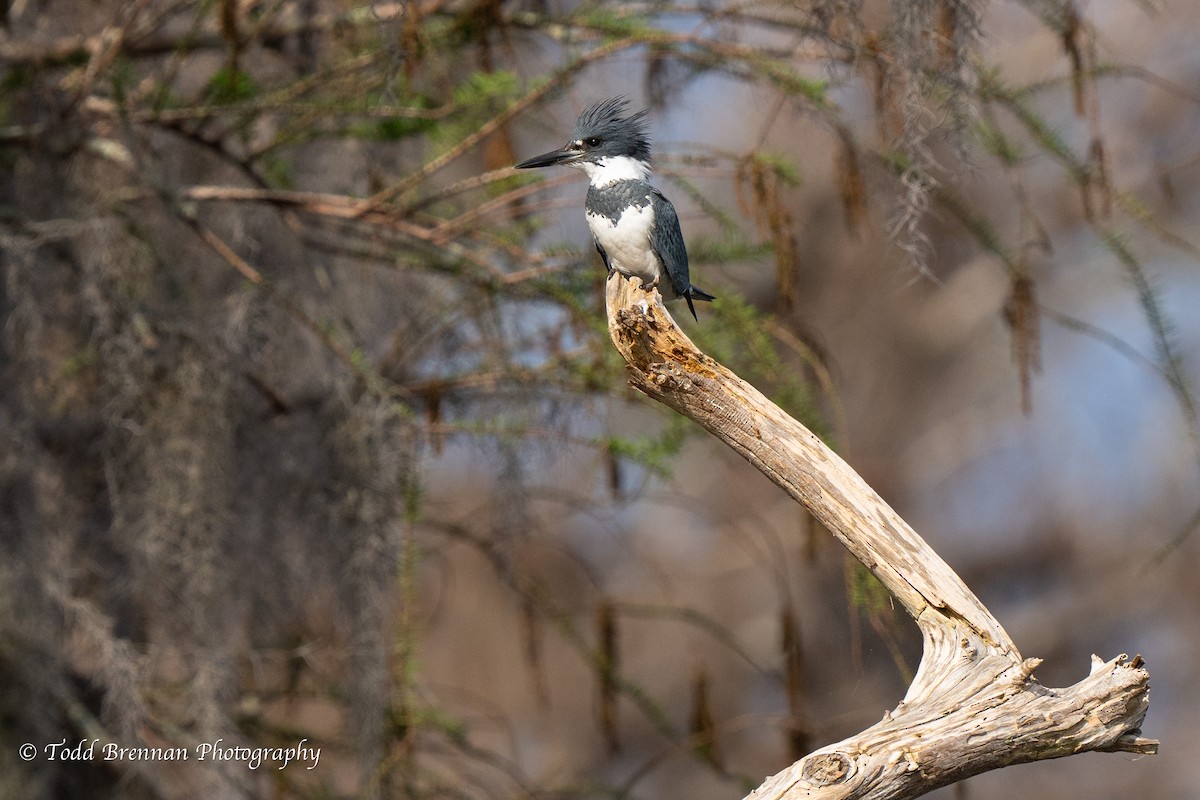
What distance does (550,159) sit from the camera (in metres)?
2.60

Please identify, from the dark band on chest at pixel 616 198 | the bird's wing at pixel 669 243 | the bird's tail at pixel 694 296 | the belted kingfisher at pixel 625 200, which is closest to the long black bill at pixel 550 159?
the belted kingfisher at pixel 625 200

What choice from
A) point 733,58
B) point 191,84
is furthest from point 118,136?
point 733,58

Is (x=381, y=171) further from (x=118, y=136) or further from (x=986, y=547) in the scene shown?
(x=986, y=547)

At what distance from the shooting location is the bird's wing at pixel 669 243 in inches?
96.3

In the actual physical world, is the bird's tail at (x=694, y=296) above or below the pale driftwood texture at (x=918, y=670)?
above

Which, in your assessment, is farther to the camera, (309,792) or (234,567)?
(309,792)

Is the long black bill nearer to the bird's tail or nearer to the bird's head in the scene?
the bird's head

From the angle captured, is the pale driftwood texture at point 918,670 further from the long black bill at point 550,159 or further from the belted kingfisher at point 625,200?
the long black bill at point 550,159

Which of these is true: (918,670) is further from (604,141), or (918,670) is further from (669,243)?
(604,141)

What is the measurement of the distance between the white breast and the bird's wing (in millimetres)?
13

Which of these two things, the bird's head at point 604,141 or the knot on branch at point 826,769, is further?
the bird's head at point 604,141

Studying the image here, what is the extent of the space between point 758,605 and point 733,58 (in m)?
4.59

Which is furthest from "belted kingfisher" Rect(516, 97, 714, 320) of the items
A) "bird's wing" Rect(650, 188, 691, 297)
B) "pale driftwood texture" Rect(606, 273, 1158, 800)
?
"pale driftwood texture" Rect(606, 273, 1158, 800)

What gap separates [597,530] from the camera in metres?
6.51
